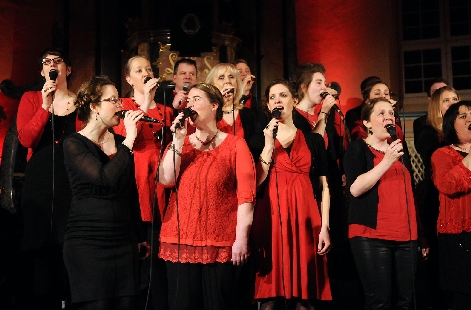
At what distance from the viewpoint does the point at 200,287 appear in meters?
3.28

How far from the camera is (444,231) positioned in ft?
13.4

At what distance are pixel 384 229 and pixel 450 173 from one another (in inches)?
25.1

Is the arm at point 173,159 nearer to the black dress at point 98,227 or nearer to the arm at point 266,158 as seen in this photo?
the black dress at point 98,227

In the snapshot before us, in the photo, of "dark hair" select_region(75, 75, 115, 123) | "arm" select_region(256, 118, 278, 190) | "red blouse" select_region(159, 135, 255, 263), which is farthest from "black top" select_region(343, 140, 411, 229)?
"dark hair" select_region(75, 75, 115, 123)

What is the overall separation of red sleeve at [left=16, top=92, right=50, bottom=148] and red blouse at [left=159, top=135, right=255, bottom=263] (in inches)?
38.4

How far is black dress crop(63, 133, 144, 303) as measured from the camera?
9.98 ft

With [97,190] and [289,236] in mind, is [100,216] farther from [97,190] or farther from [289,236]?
[289,236]

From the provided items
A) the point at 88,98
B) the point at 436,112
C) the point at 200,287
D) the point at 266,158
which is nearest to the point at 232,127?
the point at 266,158

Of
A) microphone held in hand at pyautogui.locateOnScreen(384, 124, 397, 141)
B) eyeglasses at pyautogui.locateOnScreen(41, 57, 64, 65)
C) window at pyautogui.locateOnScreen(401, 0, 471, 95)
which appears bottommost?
microphone held in hand at pyautogui.locateOnScreen(384, 124, 397, 141)

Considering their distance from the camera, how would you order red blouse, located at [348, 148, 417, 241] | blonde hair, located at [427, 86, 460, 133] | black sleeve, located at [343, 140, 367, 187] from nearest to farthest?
red blouse, located at [348, 148, 417, 241]
black sleeve, located at [343, 140, 367, 187]
blonde hair, located at [427, 86, 460, 133]

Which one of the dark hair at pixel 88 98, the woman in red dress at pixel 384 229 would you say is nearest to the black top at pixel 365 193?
the woman in red dress at pixel 384 229

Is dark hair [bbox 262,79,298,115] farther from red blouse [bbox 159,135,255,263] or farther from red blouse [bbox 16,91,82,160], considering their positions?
red blouse [bbox 16,91,82,160]

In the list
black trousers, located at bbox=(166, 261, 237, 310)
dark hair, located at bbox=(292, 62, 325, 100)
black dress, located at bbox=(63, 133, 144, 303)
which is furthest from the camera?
dark hair, located at bbox=(292, 62, 325, 100)

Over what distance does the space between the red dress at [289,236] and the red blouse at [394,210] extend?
1.00 feet
